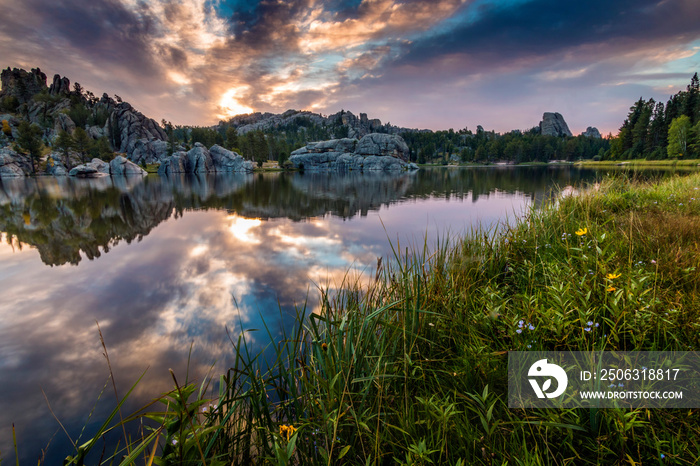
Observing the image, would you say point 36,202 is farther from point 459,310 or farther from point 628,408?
point 628,408

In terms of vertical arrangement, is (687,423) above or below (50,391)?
above

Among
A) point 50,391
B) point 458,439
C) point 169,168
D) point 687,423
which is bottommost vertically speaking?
point 50,391

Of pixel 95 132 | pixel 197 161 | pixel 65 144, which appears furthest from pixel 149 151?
pixel 197 161

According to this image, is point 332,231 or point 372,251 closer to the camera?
point 372,251

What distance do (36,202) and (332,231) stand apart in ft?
79.7

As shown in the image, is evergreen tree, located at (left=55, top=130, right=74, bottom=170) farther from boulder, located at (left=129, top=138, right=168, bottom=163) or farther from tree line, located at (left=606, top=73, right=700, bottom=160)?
tree line, located at (left=606, top=73, right=700, bottom=160)

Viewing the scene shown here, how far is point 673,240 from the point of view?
447cm

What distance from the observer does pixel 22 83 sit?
115 m

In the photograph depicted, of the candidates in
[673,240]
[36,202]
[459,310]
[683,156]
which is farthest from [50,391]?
[683,156]

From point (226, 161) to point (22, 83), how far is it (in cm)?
10485

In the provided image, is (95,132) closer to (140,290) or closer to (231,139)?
(231,139)

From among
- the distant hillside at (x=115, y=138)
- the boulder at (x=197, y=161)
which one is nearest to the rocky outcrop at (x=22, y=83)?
the distant hillside at (x=115, y=138)

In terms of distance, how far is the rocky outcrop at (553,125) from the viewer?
183m

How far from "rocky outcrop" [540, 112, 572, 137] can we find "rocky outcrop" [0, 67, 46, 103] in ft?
851
